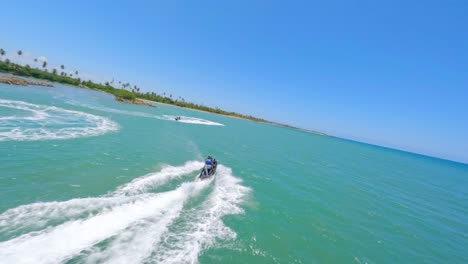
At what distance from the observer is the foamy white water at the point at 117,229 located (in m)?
7.77

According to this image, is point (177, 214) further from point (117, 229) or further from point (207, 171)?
point (207, 171)

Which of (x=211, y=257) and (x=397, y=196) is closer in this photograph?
(x=211, y=257)

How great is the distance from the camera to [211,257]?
9195 millimetres

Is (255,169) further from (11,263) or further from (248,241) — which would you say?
(11,263)

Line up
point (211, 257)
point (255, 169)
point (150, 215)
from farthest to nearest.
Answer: point (255, 169), point (150, 215), point (211, 257)

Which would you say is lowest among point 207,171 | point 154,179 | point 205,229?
point 205,229

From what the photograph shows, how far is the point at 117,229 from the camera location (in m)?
9.40

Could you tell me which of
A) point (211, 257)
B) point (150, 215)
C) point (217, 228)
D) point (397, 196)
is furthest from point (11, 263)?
point (397, 196)

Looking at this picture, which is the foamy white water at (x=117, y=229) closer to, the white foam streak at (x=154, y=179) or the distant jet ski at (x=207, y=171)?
the white foam streak at (x=154, y=179)

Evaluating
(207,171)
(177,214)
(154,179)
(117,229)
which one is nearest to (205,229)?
(177,214)

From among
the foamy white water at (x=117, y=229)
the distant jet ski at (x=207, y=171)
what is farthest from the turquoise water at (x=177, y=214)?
the distant jet ski at (x=207, y=171)

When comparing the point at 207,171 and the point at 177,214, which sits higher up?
Result: the point at 207,171

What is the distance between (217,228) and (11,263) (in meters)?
7.86

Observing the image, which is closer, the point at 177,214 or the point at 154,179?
the point at 177,214
